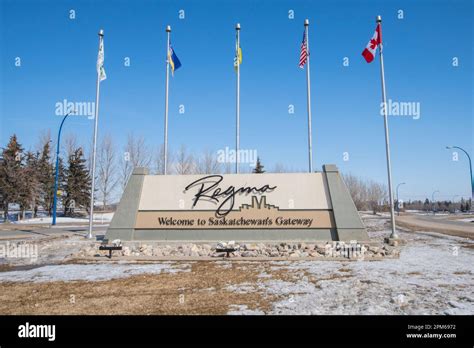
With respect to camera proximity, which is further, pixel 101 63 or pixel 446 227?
pixel 446 227

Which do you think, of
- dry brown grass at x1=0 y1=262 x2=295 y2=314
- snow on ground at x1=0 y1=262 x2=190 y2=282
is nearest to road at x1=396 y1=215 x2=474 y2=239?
dry brown grass at x1=0 y1=262 x2=295 y2=314

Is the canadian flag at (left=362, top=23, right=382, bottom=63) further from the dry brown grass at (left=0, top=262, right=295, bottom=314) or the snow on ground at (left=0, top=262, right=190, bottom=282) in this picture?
the snow on ground at (left=0, top=262, right=190, bottom=282)

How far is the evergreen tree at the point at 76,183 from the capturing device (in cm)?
5047

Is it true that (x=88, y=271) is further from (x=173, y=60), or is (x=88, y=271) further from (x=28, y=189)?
(x=28, y=189)

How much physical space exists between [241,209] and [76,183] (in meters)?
45.3

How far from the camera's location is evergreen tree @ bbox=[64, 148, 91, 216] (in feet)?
166

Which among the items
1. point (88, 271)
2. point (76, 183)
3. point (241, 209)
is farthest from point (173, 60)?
point (76, 183)

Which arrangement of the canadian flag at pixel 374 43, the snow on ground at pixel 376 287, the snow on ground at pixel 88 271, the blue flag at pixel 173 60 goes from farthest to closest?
the blue flag at pixel 173 60
the canadian flag at pixel 374 43
the snow on ground at pixel 88 271
the snow on ground at pixel 376 287

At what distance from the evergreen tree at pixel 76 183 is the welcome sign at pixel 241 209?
4094cm

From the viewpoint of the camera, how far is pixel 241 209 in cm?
1476

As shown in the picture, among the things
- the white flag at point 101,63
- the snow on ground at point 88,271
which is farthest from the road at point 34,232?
the snow on ground at point 88,271

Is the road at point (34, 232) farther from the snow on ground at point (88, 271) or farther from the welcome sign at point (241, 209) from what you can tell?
the snow on ground at point (88, 271)
